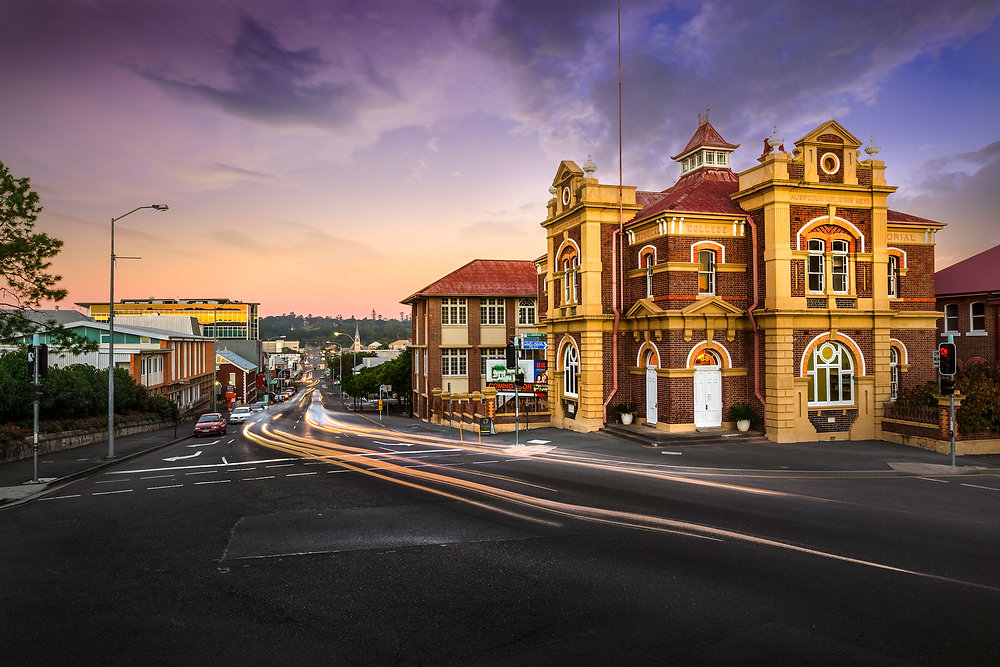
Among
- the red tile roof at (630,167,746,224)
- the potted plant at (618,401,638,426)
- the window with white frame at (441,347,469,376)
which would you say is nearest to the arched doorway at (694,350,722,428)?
the potted plant at (618,401,638,426)

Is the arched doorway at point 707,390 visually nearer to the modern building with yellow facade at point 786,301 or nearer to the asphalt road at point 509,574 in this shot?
the modern building with yellow facade at point 786,301

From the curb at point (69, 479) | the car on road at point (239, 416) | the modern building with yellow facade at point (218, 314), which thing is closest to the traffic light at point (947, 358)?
the curb at point (69, 479)

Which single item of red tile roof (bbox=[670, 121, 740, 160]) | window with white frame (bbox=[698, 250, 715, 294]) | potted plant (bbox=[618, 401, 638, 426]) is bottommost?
potted plant (bbox=[618, 401, 638, 426])

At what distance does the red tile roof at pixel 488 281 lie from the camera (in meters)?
49.0

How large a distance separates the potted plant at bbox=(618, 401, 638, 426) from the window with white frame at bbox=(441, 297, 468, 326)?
24.6 metres

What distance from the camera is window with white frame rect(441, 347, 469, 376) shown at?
49188mm

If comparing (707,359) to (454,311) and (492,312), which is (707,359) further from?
(454,311)

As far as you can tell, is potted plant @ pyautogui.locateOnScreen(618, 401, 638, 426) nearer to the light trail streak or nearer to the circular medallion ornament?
the light trail streak

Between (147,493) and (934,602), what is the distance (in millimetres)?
16873

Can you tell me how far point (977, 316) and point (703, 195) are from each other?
18386 millimetres

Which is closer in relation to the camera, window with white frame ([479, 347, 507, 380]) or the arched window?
the arched window

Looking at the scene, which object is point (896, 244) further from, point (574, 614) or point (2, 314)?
point (2, 314)

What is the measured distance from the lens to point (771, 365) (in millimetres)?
23234

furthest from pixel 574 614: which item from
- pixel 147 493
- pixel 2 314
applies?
pixel 2 314
